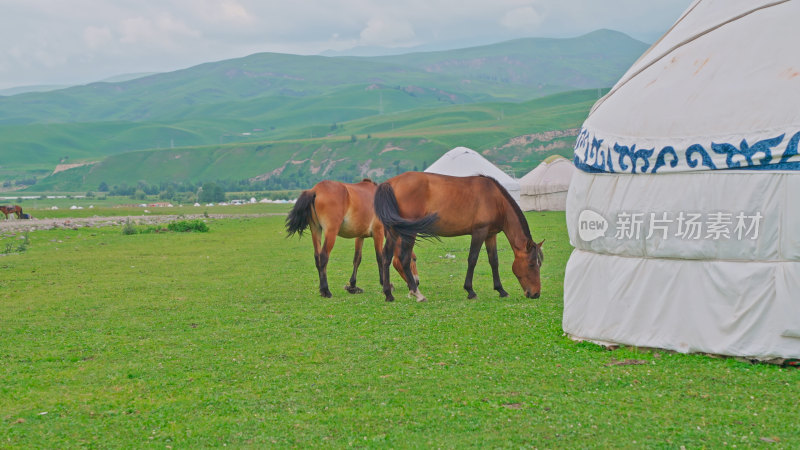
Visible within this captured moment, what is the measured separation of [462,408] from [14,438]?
3281mm

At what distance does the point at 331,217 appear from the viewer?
39.0ft

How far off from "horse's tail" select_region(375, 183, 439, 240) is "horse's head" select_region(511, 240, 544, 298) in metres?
1.38

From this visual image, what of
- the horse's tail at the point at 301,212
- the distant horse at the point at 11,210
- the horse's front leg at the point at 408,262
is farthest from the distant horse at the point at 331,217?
the distant horse at the point at 11,210

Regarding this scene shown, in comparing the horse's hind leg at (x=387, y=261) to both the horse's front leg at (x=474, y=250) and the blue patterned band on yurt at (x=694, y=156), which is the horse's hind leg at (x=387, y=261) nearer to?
the horse's front leg at (x=474, y=250)

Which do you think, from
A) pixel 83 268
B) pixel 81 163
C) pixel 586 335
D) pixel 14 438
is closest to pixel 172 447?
pixel 14 438

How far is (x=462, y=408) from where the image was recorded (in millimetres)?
5793

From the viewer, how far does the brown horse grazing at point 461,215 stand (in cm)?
1088

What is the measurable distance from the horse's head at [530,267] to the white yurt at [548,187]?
76.4ft

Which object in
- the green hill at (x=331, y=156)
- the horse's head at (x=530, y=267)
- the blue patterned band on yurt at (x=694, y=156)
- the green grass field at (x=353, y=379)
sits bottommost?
the green grass field at (x=353, y=379)

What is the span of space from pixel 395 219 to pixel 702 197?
4553 mm

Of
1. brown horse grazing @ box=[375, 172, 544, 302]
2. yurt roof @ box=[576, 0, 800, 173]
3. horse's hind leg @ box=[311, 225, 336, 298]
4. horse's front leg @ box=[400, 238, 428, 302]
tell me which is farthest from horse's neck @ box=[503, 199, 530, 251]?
yurt roof @ box=[576, 0, 800, 173]

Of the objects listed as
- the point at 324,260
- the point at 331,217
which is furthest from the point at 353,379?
the point at 331,217

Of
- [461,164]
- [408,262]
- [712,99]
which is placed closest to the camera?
[712,99]

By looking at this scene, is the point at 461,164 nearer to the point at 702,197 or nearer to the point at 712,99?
the point at 712,99
